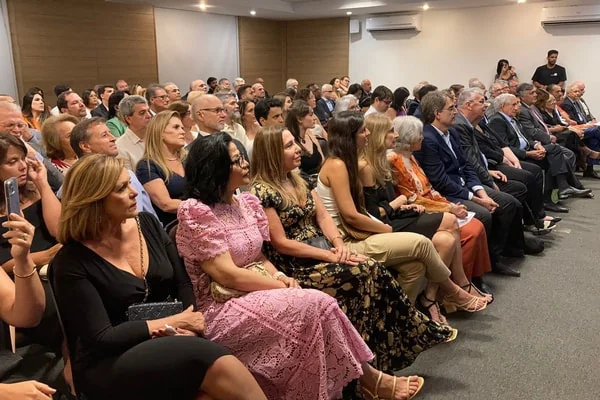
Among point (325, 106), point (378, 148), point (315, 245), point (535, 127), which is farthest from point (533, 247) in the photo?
point (325, 106)

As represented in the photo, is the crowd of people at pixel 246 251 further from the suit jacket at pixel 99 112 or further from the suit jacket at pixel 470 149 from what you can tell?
the suit jacket at pixel 99 112

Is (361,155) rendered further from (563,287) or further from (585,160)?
(585,160)

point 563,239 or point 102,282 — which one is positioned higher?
point 102,282

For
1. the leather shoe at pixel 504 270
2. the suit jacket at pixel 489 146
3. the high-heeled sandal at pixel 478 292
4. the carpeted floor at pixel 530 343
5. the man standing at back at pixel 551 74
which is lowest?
the carpeted floor at pixel 530 343

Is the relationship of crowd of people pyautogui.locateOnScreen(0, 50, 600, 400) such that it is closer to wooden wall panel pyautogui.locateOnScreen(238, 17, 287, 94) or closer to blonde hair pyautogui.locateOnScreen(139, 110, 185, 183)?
blonde hair pyautogui.locateOnScreen(139, 110, 185, 183)

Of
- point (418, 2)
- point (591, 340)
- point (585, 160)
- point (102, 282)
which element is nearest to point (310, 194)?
point (102, 282)

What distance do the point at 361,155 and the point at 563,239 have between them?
7.80ft

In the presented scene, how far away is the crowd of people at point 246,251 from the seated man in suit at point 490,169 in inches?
0.9

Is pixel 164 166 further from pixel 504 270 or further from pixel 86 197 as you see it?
pixel 504 270

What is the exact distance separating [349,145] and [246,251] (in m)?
1.00

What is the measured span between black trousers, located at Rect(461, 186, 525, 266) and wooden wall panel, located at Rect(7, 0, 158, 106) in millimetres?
7409

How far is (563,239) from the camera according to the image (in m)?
4.32

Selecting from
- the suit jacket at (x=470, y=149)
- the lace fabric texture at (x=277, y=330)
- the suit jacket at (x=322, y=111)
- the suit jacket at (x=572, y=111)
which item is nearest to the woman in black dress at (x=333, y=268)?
the lace fabric texture at (x=277, y=330)

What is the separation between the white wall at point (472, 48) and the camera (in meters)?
9.59
